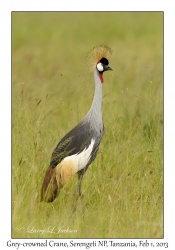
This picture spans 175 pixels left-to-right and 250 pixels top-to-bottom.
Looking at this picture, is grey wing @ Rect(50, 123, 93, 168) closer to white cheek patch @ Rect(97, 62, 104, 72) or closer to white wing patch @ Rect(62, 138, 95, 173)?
white wing patch @ Rect(62, 138, 95, 173)

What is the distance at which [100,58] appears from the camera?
5.16 meters

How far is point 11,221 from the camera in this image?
4.45 m

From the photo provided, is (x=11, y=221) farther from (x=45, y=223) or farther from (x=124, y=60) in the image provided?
(x=124, y=60)

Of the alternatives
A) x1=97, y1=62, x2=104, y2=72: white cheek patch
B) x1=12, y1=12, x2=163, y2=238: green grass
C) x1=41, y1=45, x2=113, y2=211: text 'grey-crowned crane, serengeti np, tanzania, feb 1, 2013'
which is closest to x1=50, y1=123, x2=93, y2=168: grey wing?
x1=41, y1=45, x2=113, y2=211: text 'grey-crowned crane, serengeti np, tanzania, feb 1, 2013'

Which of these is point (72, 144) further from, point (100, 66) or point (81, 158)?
point (100, 66)

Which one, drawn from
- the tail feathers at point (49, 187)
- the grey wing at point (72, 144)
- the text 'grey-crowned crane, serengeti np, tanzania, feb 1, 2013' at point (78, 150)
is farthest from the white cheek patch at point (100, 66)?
the tail feathers at point (49, 187)

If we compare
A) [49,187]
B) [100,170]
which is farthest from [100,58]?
[49,187]

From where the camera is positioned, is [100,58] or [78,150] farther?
[100,58]

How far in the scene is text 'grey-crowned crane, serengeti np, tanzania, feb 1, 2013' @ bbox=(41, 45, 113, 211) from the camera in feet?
15.9

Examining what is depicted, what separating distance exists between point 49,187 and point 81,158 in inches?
14.6

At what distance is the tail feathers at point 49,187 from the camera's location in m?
4.75
